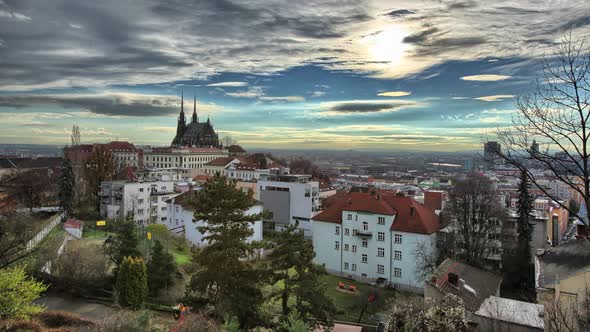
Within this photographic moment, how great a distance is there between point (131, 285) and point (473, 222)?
967 inches

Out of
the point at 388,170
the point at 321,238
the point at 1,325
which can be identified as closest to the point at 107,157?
the point at 321,238

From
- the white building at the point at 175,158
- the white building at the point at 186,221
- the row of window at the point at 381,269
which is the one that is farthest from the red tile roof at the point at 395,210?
the white building at the point at 175,158

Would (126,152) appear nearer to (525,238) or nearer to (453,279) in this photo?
(525,238)

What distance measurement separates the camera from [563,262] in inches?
598

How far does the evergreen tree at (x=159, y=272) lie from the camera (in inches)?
838

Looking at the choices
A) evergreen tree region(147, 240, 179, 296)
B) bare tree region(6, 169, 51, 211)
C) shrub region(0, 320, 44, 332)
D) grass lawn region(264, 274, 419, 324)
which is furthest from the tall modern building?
bare tree region(6, 169, 51, 211)

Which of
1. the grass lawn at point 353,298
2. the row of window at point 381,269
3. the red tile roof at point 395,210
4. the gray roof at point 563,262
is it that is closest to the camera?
the gray roof at point 563,262

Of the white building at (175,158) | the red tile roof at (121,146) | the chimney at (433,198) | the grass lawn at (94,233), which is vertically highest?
the red tile roof at (121,146)

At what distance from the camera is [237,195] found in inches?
614

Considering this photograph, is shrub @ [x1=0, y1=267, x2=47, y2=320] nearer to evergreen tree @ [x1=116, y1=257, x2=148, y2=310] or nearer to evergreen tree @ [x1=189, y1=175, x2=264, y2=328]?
evergreen tree @ [x1=189, y1=175, x2=264, y2=328]

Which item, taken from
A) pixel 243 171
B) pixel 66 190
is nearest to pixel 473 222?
pixel 66 190

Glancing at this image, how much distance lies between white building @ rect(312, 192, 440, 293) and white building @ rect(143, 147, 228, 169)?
75.9 m

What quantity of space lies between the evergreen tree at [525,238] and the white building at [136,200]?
3610cm

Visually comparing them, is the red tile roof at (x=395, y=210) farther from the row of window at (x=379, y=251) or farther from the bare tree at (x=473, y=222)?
the row of window at (x=379, y=251)
